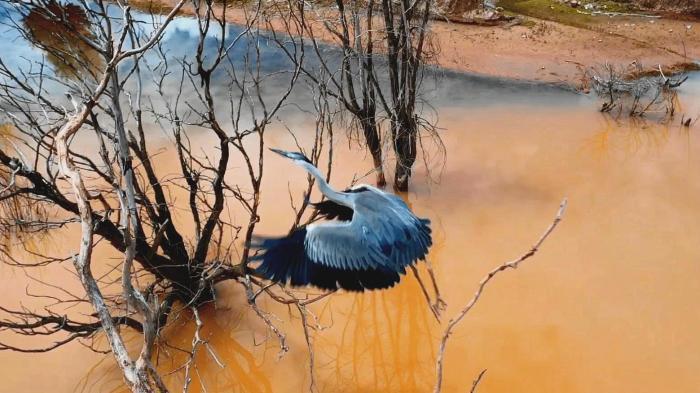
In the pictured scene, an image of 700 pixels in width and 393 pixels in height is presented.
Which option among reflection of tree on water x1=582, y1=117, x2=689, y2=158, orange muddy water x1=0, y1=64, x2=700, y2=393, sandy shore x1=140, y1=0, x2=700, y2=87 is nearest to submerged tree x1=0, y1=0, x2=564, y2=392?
orange muddy water x1=0, y1=64, x2=700, y2=393

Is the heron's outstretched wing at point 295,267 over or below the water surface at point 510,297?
over

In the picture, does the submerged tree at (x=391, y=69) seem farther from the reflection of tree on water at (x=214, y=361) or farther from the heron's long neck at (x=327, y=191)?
the reflection of tree on water at (x=214, y=361)

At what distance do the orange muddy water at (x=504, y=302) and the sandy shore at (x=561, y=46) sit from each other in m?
1.93

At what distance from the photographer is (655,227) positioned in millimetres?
4887

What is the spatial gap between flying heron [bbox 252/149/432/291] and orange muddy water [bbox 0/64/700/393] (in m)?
0.69

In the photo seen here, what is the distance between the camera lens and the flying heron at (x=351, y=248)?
3.04 metres

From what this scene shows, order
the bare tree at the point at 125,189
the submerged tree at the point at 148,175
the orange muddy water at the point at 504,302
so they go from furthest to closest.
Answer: the orange muddy water at the point at 504,302
the submerged tree at the point at 148,175
the bare tree at the point at 125,189

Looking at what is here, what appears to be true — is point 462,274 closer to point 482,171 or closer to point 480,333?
point 480,333

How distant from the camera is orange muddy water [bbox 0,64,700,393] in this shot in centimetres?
385

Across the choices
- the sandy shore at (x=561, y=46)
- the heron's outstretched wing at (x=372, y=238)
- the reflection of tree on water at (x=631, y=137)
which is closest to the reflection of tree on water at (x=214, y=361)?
the heron's outstretched wing at (x=372, y=238)

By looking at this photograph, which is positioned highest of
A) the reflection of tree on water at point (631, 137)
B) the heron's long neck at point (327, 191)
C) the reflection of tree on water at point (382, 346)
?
the heron's long neck at point (327, 191)

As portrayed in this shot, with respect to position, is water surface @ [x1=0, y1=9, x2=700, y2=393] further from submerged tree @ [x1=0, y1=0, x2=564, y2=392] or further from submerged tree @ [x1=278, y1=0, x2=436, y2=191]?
submerged tree @ [x1=278, y1=0, x2=436, y2=191]

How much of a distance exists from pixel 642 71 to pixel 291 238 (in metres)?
6.02

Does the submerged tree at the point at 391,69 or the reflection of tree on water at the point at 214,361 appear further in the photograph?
the submerged tree at the point at 391,69
